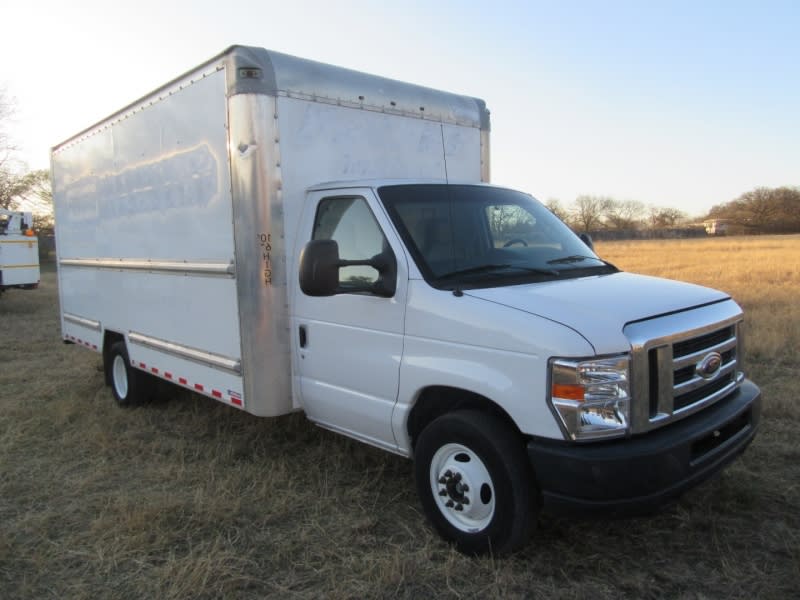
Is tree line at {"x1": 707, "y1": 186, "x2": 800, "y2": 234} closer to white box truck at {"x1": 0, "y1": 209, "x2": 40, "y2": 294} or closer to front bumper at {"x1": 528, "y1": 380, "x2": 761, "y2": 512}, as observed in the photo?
white box truck at {"x1": 0, "y1": 209, "x2": 40, "y2": 294}

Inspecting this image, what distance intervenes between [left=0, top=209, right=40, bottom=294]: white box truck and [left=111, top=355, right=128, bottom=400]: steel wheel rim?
1076 centimetres

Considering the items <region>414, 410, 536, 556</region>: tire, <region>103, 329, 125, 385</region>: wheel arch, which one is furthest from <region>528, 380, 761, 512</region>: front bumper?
<region>103, 329, 125, 385</region>: wheel arch

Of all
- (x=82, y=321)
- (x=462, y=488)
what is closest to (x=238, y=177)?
(x=462, y=488)

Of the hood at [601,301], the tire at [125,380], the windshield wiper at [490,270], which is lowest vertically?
the tire at [125,380]

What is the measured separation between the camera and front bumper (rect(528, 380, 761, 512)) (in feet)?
9.73

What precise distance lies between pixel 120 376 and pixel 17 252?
11.1 metres

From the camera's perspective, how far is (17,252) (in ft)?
52.2

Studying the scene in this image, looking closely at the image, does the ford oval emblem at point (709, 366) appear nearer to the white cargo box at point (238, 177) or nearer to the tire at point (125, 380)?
the white cargo box at point (238, 177)

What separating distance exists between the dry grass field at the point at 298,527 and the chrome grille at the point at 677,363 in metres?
0.63

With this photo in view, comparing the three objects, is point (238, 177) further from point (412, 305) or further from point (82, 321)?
point (82, 321)

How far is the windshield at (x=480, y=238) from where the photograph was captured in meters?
3.81

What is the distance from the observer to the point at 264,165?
14.2 ft

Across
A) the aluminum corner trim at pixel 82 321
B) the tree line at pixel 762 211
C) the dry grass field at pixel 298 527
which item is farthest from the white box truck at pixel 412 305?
the tree line at pixel 762 211

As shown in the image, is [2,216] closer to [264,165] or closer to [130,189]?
[130,189]
